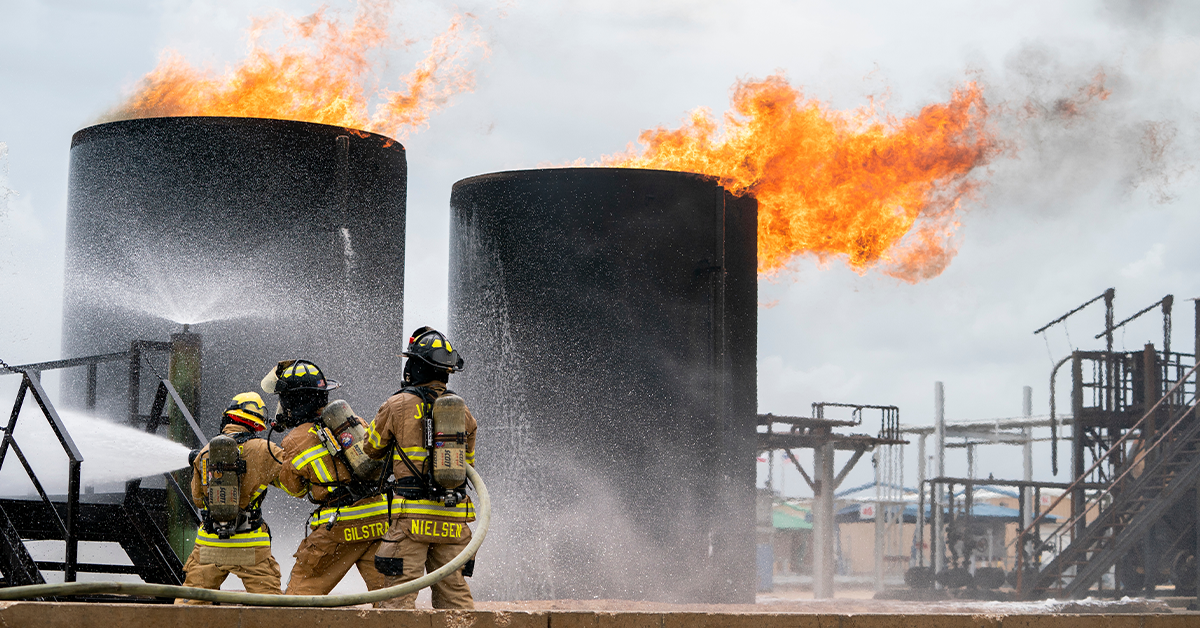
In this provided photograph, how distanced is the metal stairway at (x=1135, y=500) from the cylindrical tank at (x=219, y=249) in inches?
463

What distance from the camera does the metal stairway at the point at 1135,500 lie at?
1855cm

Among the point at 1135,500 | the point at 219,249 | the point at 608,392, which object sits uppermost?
the point at 219,249

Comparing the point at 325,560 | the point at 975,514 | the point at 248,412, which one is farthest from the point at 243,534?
the point at 975,514

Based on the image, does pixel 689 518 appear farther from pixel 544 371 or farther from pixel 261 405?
pixel 261 405

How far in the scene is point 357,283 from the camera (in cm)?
1268

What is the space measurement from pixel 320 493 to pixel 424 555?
106 cm

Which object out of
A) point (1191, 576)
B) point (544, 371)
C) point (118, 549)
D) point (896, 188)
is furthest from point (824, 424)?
point (118, 549)

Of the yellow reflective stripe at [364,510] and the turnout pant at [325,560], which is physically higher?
the yellow reflective stripe at [364,510]

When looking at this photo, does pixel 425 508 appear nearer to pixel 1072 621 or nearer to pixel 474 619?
pixel 474 619

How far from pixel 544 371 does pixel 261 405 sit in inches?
240

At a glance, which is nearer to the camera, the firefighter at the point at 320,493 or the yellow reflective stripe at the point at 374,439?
the yellow reflective stripe at the point at 374,439

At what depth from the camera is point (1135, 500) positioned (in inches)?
745

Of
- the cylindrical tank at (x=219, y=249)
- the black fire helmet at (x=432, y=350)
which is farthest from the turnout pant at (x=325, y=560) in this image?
the cylindrical tank at (x=219, y=249)

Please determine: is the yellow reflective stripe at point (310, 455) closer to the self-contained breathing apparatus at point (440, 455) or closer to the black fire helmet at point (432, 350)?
the self-contained breathing apparatus at point (440, 455)
